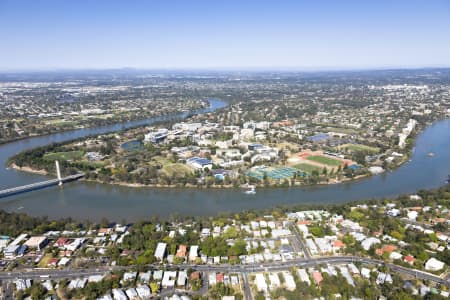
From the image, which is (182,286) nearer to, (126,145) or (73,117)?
(126,145)

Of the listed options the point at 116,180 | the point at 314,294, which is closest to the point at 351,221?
the point at 314,294

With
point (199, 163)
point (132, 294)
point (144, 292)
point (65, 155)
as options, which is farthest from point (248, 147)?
point (132, 294)

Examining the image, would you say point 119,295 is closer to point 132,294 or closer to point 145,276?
point 132,294

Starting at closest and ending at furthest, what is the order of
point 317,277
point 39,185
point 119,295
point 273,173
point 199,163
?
point 119,295, point 317,277, point 39,185, point 273,173, point 199,163

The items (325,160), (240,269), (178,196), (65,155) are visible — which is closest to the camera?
(240,269)

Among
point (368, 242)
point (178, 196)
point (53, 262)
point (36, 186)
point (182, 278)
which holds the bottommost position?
point (178, 196)

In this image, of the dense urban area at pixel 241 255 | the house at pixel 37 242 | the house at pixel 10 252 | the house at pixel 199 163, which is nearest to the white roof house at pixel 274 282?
the dense urban area at pixel 241 255

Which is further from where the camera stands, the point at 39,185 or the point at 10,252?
the point at 39,185
